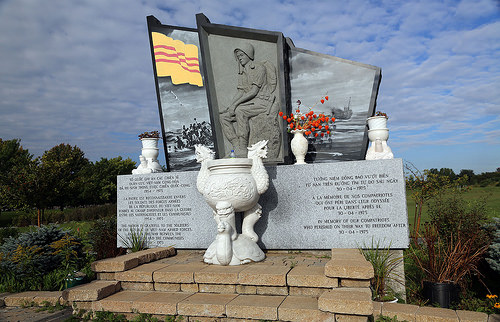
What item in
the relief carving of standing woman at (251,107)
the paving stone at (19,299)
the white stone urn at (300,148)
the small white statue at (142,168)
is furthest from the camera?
the relief carving of standing woman at (251,107)

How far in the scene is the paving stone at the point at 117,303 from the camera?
3885 millimetres

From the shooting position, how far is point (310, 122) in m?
6.50

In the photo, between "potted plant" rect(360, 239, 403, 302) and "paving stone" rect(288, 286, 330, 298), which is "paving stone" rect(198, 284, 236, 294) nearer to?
"paving stone" rect(288, 286, 330, 298)

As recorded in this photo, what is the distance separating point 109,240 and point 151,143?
7.76ft

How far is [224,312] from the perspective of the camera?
3486 mm

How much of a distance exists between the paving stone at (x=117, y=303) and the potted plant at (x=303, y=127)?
11.6ft

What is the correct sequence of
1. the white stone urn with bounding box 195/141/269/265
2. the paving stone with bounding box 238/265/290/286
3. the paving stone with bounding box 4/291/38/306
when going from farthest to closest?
the paving stone with bounding box 4/291/38/306, the white stone urn with bounding box 195/141/269/265, the paving stone with bounding box 238/265/290/286

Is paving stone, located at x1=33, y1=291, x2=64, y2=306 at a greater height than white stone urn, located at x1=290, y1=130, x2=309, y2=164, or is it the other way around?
white stone urn, located at x1=290, y1=130, x2=309, y2=164

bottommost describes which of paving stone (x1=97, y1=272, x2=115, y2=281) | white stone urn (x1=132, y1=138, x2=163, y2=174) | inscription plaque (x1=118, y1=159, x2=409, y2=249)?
paving stone (x1=97, y1=272, x2=115, y2=281)

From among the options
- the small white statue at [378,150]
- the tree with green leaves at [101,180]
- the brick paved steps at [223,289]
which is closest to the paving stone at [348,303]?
the brick paved steps at [223,289]

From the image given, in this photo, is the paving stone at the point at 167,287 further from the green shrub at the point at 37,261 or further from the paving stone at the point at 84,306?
the green shrub at the point at 37,261

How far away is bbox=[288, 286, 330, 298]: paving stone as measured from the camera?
368cm

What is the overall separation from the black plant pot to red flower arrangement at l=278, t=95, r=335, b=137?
3.35m

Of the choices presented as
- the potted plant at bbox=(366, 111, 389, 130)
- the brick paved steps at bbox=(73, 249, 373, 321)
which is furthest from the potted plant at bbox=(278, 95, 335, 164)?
the brick paved steps at bbox=(73, 249, 373, 321)
